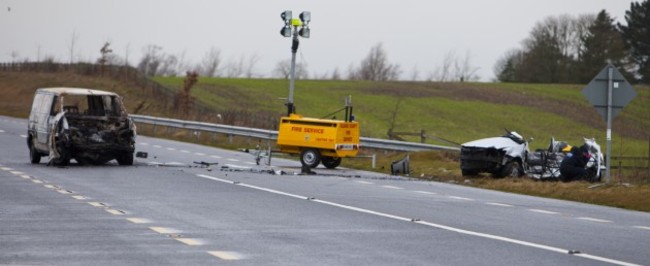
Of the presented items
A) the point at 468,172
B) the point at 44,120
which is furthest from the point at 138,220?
the point at 468,172

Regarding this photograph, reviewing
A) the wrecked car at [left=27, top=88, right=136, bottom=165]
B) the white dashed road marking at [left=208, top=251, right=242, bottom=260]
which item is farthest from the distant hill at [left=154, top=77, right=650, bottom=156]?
the white dashed road marking at [left=208, top=251, right=242, bottom=260]

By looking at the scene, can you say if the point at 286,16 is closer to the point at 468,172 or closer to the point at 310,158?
the point at 310,158

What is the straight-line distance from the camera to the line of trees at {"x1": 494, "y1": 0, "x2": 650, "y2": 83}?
11800 centimetres

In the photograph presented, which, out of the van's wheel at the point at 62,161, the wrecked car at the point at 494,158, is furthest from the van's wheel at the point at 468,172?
the van's wheel at the point at 62,161

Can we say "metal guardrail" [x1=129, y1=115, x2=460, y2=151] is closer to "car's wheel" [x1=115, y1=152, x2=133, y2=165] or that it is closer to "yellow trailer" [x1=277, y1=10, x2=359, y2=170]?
"yellow trailer" [x1=277, y1=10, x2=359, y2=170]

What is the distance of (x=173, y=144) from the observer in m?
44.4

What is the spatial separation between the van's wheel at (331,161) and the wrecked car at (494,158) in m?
4.80

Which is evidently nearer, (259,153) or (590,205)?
(590,205)

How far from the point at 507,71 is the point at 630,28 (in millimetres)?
16733

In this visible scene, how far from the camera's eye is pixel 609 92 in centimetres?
2452

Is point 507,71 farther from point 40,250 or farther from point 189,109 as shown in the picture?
point 40,250

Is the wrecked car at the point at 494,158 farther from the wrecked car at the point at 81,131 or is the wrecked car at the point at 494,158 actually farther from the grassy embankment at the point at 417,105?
the grassy embankment at the point at 417,105

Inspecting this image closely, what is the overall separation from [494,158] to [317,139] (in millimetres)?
5398

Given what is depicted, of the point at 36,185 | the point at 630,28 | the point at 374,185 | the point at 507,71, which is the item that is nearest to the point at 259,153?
the point at 374,185
